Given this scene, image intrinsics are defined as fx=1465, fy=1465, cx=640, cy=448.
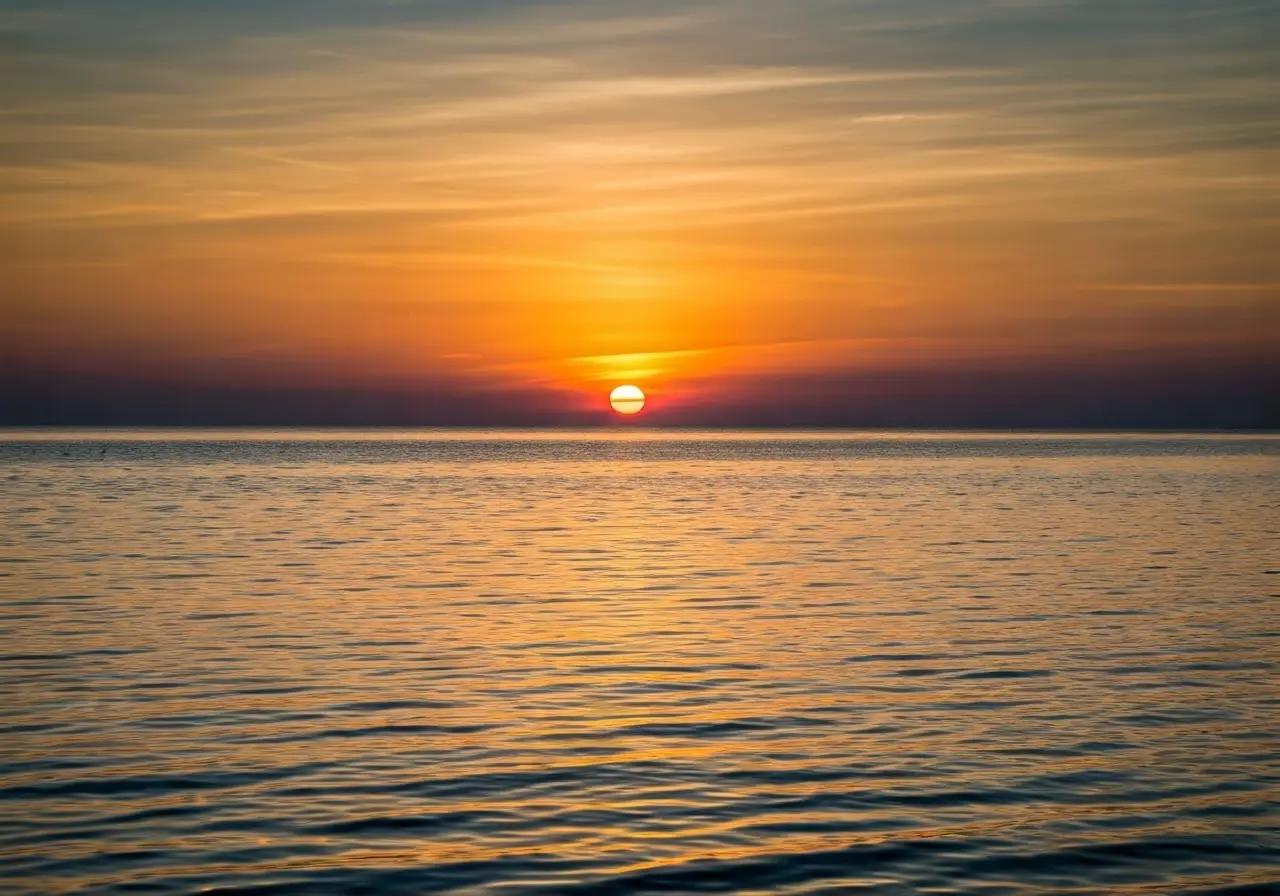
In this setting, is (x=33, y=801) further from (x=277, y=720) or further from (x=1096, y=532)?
(x=1096, y=532)

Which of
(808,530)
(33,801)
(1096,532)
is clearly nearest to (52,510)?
(808,530)

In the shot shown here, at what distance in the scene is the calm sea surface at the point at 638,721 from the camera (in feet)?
42.2

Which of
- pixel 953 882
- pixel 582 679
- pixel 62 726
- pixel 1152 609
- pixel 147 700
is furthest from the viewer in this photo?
pixel 1152 609

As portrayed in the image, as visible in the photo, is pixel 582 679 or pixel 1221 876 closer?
pixel 1221 876

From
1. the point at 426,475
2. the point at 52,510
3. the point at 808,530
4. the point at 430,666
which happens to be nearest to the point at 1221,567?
the point at 808,530

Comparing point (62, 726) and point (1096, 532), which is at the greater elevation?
point (1096, 532)

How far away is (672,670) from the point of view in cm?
2286

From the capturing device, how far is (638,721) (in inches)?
739

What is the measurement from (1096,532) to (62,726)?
4328cm

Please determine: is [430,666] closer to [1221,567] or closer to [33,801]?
[33,801]

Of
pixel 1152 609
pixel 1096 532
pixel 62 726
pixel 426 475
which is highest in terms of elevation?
pixel 426 475

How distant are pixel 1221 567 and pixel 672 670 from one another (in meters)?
23.3

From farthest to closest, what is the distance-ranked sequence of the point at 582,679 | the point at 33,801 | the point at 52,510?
the point at 52,510 → the point at 582,679 → the point at 33,801

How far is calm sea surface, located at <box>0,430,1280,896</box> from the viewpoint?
42.2 ft
